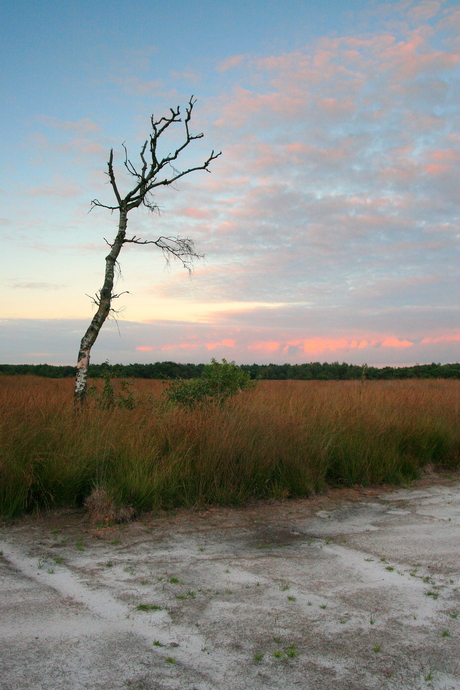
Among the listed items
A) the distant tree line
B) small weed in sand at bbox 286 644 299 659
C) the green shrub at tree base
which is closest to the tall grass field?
the green shrub at tree base

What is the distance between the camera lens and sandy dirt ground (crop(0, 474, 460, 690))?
2879mm

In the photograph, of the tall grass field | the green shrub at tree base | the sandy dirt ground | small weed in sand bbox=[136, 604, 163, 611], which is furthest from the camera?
the green shrub at tree base

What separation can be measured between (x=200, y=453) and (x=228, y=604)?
10.4ft

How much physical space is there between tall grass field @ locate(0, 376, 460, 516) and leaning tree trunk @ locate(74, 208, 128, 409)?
1387 millimetres

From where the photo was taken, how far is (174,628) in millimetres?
3303

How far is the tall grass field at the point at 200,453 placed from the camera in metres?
6.04

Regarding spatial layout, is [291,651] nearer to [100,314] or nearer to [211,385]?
[100,314]

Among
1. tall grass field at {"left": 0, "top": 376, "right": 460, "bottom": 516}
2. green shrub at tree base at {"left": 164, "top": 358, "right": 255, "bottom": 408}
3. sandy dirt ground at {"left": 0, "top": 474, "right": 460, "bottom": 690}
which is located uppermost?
green shrub at tree base at {"left": 164, "top": 358, "right": 255, "bottom": 408}

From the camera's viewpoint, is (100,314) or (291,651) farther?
(100,314)

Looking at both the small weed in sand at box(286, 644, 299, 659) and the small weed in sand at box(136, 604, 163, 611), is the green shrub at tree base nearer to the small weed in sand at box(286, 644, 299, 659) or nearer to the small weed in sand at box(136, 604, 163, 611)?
the small weed in sand at box(136, 604, 163, 611)

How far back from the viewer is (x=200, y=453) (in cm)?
679

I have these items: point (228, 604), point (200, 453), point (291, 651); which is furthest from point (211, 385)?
point (291, 651)

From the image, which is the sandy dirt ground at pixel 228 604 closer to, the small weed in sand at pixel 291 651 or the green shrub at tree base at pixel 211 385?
the small weed in sand at pixel 291 651

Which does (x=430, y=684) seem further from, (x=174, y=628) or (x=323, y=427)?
(x=323, y=427)
